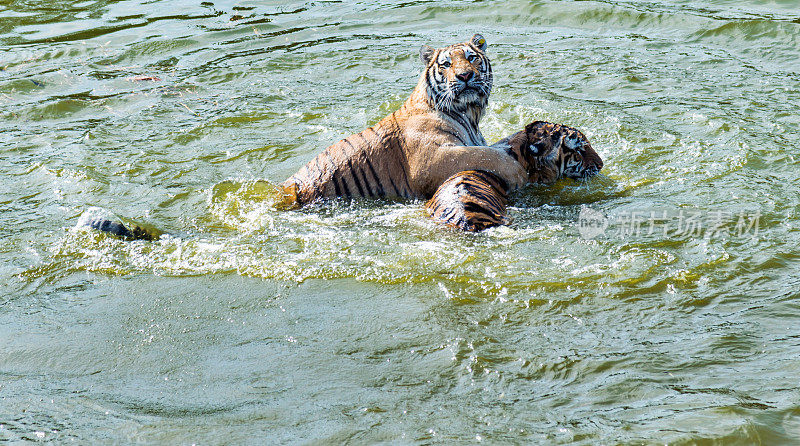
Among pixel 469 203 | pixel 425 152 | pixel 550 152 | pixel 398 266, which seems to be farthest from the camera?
pixel 550 152

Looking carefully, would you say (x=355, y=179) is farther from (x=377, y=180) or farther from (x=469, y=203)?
(x=469, y=203)

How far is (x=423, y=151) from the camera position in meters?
4.55

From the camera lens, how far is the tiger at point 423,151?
4.52 m

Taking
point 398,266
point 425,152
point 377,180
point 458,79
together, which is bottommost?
point 398,266

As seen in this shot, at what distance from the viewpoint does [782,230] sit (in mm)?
3857

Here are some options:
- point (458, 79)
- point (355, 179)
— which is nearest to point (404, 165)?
point (355, 179)

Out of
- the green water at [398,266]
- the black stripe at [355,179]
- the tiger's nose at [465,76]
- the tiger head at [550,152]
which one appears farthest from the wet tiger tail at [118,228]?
the tiger head at [550,152]

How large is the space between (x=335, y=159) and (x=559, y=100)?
2410mm

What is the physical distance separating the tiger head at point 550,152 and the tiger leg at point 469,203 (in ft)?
1.31

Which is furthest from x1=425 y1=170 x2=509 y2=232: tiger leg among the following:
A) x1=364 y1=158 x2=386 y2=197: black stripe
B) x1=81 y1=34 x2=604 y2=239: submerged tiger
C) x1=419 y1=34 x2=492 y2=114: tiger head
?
x1=419 y1=34 x2=492 y2=114: tiger head

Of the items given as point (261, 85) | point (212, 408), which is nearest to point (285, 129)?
point (261, 85)

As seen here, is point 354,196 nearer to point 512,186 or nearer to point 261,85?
point 512,186

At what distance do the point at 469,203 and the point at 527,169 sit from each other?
2.71ft

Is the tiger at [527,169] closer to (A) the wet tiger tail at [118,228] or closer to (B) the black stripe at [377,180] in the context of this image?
(B) the black stripe at [377,180]
